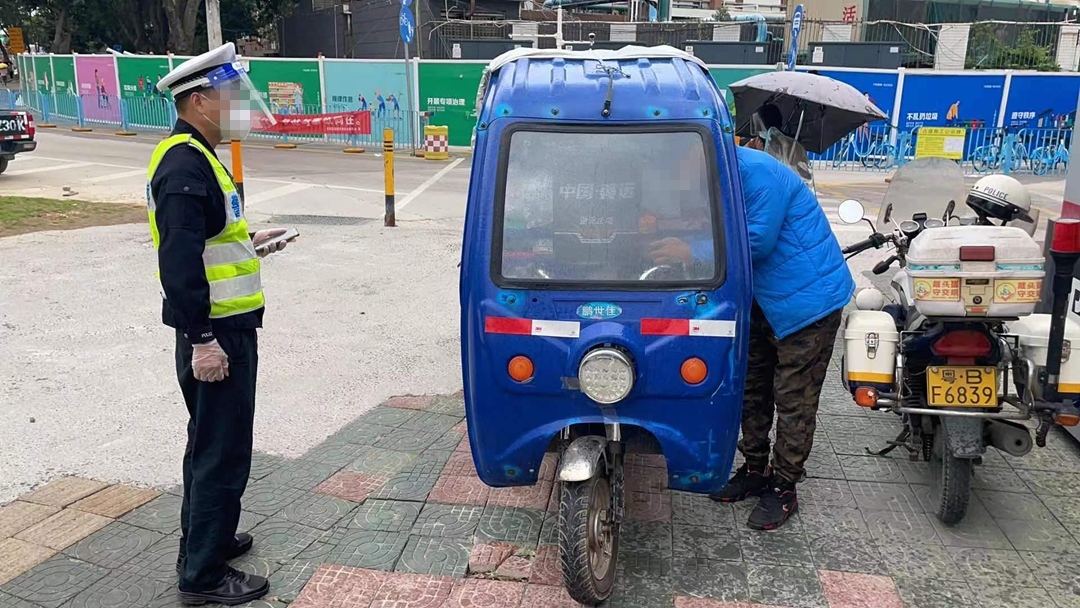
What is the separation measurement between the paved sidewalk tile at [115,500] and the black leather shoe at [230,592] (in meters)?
0.78

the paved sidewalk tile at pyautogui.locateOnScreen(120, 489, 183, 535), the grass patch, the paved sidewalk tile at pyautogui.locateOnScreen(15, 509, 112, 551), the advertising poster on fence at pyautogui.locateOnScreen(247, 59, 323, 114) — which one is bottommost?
the paved sidewalk tile at pyautogui.locateOnScreen(120, 489, 183, 535)

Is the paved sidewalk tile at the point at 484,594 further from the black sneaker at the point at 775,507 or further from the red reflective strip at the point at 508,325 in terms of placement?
the black sneaker at the point at 775,507

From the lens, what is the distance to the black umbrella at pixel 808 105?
17.5ft

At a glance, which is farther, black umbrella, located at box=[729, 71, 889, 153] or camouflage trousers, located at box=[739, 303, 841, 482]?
black umbrella, located at box=[729, 71, 889, 153]

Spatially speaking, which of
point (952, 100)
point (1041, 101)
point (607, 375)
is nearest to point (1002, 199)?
point (607, 375)

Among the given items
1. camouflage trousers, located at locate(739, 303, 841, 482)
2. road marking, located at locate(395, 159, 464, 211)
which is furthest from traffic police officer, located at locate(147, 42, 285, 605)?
road marking, located at locate(395, 159, 464, 211)

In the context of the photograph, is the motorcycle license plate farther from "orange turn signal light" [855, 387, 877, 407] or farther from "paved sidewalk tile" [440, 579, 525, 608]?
"paved sidewalk tile" [440, 579, 525, 608]

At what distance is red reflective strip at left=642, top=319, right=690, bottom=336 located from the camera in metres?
3.02

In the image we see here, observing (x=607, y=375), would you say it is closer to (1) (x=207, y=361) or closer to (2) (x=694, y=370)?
(2) (x=694, y=370)

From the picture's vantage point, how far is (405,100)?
21609 millimetres

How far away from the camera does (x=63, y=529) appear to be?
3.53m

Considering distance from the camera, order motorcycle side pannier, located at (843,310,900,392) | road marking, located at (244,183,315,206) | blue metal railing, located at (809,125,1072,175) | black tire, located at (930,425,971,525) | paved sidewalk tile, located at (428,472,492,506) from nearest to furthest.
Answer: black tire, located at (930,425,971,525)
motorcycle side pannier, located at (843,310,900,392)
paved sidewalk tile, located at (428,472,492,506)
road marking, located at (244,183,315,206)
blue metal railing, located at (809,125,1072,175)

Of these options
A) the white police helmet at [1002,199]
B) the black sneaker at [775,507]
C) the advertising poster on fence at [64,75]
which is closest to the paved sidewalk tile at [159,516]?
the black sneaker at [775,507]

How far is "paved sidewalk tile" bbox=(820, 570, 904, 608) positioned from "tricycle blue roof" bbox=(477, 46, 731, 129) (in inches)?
74.1
